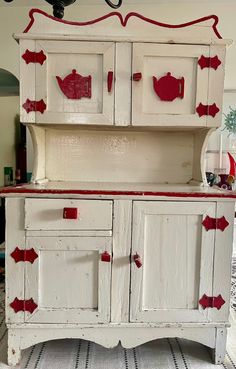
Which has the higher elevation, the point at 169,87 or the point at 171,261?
the point at 169,87

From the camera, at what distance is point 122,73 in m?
1.36

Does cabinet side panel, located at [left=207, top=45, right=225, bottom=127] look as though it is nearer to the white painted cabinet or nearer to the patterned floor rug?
the white painted cabinet

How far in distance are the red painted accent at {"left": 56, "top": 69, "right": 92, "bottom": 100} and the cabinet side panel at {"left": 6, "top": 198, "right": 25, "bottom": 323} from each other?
52 centimetres

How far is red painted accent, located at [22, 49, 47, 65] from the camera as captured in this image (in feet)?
4.38

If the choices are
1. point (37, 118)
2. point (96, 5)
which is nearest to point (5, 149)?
point (96, 5)

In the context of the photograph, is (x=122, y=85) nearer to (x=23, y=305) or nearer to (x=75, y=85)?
(x=75, y=85)

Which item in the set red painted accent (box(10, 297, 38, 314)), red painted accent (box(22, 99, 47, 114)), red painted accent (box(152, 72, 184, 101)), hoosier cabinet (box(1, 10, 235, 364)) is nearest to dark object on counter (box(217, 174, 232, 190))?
hoosier cabinet (box(1, 10, 235, 364))

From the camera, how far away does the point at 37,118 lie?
1.36 meters

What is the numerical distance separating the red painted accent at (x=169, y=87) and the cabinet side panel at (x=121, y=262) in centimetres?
52

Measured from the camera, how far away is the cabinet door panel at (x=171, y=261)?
1.25m

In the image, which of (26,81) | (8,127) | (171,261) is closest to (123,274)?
(171,261)

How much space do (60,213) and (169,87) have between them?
74 cm

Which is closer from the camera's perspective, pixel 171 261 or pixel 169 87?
pixel 171 261

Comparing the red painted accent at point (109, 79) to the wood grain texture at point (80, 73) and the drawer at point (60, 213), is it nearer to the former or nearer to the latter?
the wood grain texture at point (80, 73)
